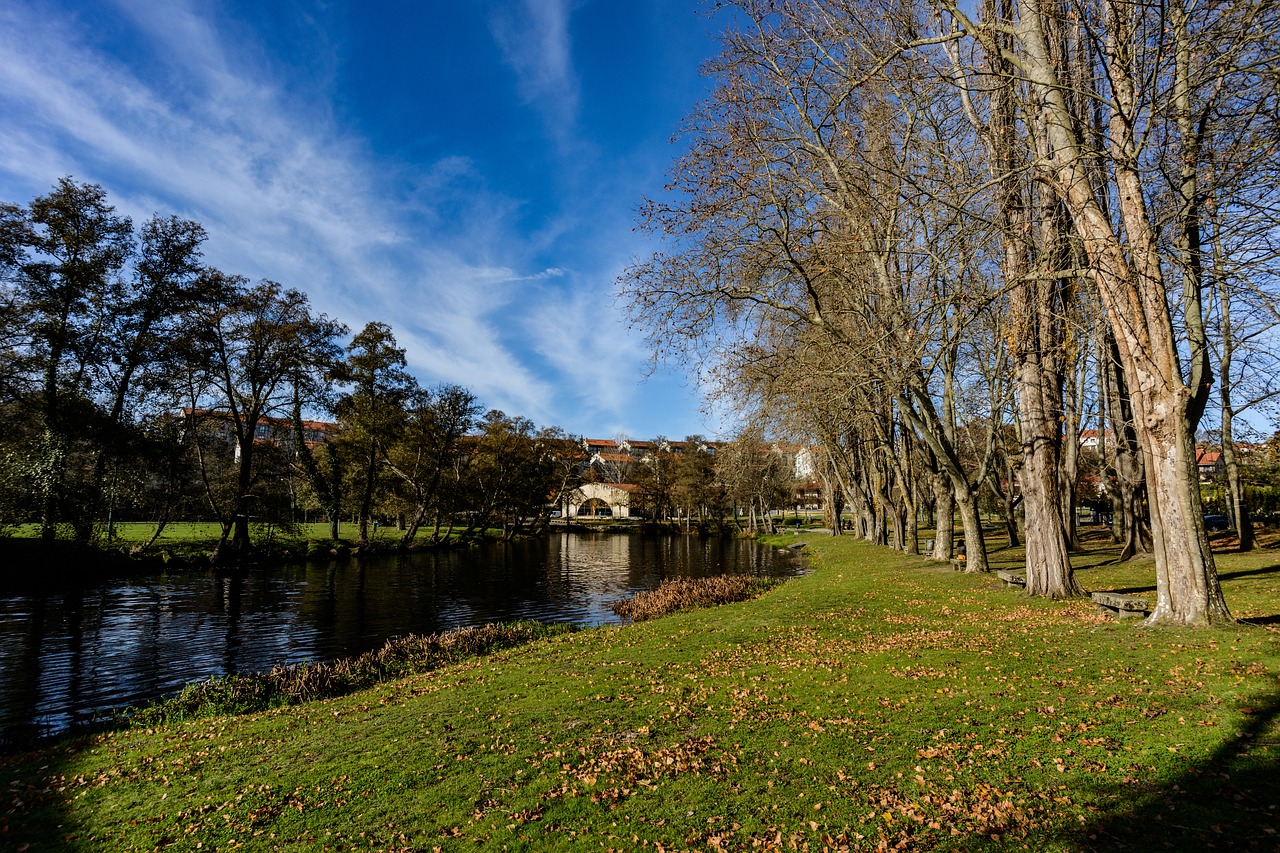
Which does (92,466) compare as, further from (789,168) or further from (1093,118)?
(1093,118)

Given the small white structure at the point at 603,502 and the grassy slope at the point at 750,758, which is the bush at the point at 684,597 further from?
the small white structure at the point at 603,502

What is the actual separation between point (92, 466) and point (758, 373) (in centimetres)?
2814

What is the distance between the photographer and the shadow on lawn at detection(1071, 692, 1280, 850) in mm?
4270

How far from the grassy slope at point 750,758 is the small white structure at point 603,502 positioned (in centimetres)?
8046

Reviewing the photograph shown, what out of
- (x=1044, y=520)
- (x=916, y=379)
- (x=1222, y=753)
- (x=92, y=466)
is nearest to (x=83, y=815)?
(x=1222, y=753)

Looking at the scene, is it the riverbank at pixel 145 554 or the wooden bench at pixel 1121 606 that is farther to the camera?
the riverbank at pixel 145 554

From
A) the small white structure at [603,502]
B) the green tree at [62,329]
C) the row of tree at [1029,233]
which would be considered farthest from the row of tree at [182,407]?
the small white structure at [603,502]

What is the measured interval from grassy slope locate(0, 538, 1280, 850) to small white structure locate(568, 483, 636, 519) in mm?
80456

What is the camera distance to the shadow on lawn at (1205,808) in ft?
14.0

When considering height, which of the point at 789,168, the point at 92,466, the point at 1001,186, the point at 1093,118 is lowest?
the point at 92,466

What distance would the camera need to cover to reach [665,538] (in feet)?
206

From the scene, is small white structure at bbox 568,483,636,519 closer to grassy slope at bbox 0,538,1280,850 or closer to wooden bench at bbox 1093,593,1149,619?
wooden bench at bbox 1093,593,1149,619

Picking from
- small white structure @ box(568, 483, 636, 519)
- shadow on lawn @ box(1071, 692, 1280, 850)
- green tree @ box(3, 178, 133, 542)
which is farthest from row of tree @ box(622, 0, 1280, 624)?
small white structure @ box(568, 483, 636, 519)

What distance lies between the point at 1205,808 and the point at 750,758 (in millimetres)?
3628
